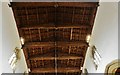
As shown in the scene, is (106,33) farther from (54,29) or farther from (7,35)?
(7,35)

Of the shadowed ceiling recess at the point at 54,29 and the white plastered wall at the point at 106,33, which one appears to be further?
the shadowed ceiling recess at the point at 54,29

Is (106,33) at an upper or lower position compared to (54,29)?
lower

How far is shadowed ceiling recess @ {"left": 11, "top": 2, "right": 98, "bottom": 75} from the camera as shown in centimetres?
604

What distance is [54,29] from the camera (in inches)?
277

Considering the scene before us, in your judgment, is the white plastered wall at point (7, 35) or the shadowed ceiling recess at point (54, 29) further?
the shadowed ceiling recess at point (54, 29)

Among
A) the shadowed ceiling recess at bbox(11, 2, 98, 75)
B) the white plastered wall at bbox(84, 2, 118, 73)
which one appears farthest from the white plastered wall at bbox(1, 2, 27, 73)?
the white plastered wall at bbox(84, 2, 118, 73)

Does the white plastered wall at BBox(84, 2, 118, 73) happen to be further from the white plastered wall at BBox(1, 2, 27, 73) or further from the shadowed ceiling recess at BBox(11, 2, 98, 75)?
the white plastered wall at BBox(1, 2, 27, 73)

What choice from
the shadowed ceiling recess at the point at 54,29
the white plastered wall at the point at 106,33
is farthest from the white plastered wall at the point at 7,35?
the white plastered wall at the point at 106,33

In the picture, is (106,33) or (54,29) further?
(54,29)

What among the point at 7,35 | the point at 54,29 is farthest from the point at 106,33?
the point at 7,35

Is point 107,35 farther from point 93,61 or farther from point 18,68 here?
point 18,68

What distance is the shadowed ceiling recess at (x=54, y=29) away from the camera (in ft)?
19.8

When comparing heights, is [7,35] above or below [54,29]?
below

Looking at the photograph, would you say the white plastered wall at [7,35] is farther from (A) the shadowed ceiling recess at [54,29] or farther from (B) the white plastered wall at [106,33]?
(B) the white plastered wall at [106,33]
